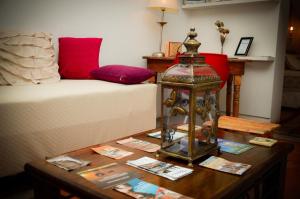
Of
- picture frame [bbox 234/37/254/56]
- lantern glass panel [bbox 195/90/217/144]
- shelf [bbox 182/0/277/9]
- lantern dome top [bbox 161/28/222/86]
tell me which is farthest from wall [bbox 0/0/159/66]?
lantern glass panel [bbox 195/90/217/144]

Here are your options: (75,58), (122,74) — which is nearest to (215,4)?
(122,74)

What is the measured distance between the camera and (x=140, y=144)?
1.29 meters

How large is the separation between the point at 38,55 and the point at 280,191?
1.89 m

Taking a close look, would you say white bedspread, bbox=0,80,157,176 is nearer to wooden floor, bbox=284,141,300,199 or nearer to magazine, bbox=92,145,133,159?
magazine, bbox=92,145,133,159

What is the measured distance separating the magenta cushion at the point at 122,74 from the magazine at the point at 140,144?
1075 mm

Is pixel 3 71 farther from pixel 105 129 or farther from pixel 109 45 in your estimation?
pixel 109 45

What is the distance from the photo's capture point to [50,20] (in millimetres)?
2631

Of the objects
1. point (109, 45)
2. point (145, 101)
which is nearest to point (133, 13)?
point (109, 45)

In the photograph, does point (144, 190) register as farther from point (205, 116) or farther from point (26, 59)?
point (26, 59)

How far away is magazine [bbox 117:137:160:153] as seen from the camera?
1229 mm

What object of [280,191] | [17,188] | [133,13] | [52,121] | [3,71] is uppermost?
[133,13]

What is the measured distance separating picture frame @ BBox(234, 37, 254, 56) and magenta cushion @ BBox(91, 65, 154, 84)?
A: 1.40 m

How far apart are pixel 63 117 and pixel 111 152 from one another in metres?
0.78

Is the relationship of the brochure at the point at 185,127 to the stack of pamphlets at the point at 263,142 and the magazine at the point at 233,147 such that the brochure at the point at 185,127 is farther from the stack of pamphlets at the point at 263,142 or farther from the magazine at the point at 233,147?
the stack of pamphlets at the point at 263,142
